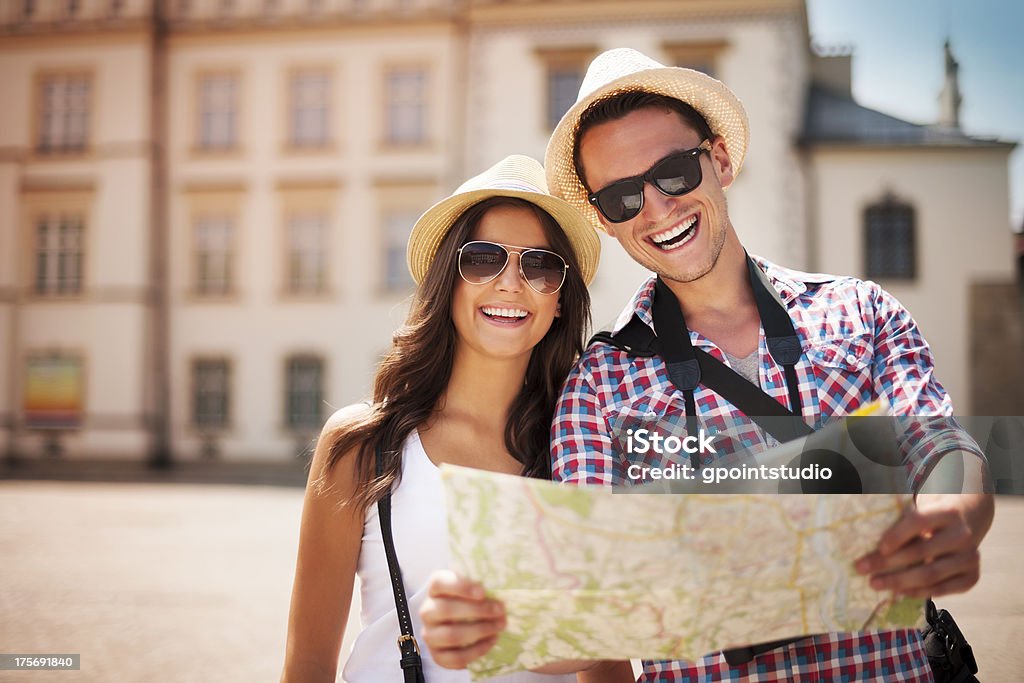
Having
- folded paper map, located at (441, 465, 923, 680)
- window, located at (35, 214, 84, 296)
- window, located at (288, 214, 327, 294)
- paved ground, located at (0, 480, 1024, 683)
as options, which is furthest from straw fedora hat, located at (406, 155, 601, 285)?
window, located at (35, 214, 84, 296)

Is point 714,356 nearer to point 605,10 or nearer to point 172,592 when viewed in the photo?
point 172,592

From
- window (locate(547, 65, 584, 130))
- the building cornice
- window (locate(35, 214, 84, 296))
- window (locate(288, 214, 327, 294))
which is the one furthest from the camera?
window (locate(35, 214, 84, 296))

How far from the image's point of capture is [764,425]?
1.66 meters

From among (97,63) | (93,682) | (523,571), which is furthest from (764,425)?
(97,63)

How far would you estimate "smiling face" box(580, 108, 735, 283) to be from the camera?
1.93 m

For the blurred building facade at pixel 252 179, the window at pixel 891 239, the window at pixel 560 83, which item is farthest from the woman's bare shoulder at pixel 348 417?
the window at pixel 891 239

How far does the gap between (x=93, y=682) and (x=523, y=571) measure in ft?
13.6

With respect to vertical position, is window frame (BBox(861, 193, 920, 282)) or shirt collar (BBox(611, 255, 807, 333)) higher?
window frame (BBox(861, 193, 920, 282))

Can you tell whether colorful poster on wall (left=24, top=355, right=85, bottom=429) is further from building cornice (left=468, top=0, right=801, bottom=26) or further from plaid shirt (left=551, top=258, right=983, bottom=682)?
plaid shirt (left=551, top=258, right=983, bottom=682)

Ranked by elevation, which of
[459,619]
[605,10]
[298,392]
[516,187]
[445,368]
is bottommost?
[298,392]

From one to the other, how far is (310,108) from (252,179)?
2240mm

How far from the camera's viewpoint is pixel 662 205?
1911 mm

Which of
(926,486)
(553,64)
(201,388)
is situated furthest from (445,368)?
(201,388)

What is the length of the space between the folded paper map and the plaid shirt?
37 cm
